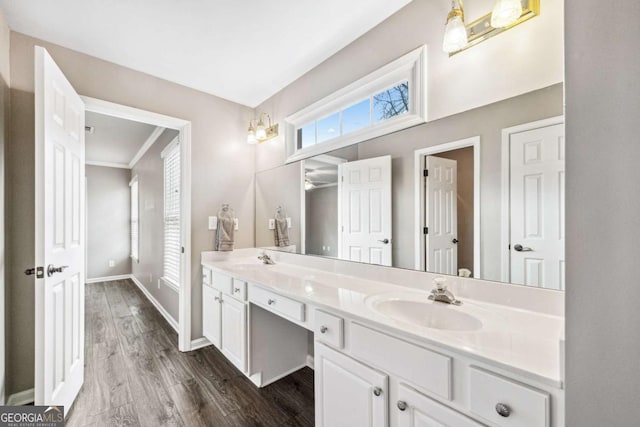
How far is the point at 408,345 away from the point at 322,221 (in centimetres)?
129

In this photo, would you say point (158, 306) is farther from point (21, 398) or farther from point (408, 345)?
point (408, 345)

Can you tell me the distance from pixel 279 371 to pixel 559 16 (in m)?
2.56

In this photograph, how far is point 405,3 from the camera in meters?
1.57

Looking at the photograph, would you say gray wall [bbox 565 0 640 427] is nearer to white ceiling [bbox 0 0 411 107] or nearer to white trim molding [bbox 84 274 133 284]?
white ceiling [bbox 0 0 411 107]


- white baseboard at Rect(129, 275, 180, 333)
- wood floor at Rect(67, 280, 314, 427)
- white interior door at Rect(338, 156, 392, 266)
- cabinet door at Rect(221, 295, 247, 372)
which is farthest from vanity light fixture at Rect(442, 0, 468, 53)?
white baseboard at Rect(129, 275, 180, 333)

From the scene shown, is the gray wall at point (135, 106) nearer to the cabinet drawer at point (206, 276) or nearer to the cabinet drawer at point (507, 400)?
the cabinet drawer at point (206, 276)

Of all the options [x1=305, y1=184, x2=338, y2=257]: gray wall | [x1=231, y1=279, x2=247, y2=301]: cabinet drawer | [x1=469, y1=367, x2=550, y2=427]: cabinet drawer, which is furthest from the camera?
[x1=305, y1=184, x2=338, y2=257]: gray wall

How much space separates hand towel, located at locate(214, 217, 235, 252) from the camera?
8.62ft

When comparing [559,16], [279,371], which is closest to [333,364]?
[279,371]

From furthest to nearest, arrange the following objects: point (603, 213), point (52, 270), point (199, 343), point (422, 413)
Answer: point (199, 343)
point (52, 270)
point (422, 413)
point (603, 213)

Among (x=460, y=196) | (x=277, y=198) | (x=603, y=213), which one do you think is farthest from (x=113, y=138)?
(x=603, y=213)

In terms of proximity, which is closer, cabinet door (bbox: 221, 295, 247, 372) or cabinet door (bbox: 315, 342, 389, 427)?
cabinet door (bbox: 315, 342, 389, 427)

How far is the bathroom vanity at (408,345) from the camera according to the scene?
0.75 m

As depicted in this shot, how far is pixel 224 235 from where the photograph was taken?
8.64 feet
